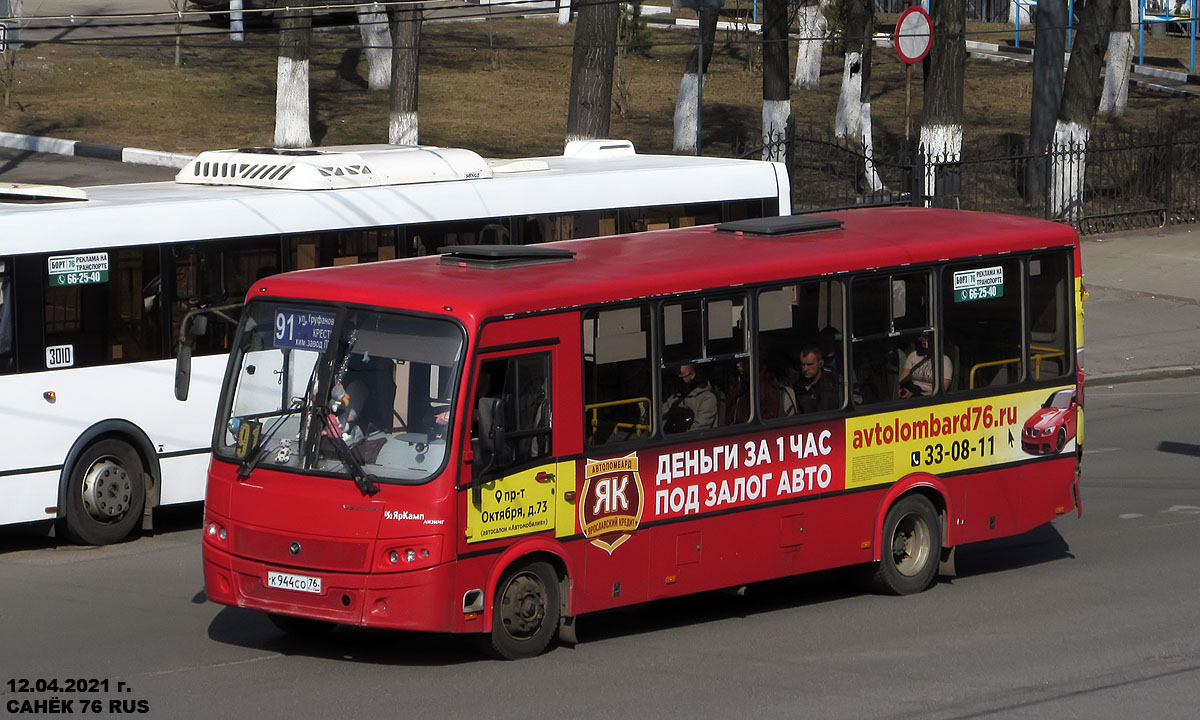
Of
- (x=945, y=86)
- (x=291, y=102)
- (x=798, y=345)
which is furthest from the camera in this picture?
(x=291, y=102)

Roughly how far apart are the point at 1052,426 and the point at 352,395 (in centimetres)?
517

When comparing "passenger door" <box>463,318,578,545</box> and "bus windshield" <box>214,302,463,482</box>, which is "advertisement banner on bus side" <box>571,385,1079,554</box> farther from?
"bus windshield" <box>214,302,463,482</box>

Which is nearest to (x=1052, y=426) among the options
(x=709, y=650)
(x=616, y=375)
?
(x=709, y=650)

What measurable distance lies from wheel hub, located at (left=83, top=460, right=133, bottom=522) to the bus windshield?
355 centimetres

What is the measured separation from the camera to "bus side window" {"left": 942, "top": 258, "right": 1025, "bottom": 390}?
11.1m

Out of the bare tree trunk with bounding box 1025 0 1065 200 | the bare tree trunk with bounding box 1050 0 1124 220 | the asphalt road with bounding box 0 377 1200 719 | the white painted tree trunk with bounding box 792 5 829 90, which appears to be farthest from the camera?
the white painted tree trunk with bounding box 792 5 829 90

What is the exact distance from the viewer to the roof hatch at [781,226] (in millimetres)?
11000

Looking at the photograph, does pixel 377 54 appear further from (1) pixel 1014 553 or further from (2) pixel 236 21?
(1) pixel 1014 553

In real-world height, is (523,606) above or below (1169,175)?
below

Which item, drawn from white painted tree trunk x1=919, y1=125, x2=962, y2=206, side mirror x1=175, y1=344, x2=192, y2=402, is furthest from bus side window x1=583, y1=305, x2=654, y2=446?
white painted tree trunk x1=919, y1=125, x2=962, y2=206

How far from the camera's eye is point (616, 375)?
31.3ft

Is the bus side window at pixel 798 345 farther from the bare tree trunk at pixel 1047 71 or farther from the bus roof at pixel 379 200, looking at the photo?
the bare tree trunk at pixel 1047 71

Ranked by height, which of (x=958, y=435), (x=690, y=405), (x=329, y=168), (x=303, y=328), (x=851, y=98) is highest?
(x=851, y=98)

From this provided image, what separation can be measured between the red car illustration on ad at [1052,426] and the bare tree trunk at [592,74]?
12448 mm
